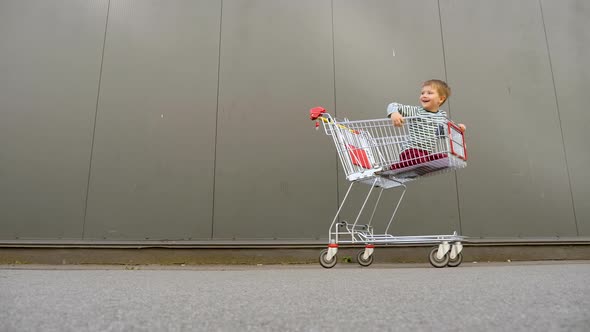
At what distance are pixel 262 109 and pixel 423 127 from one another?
181 cm

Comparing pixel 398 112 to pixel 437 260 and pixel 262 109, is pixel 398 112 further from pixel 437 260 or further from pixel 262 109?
pixel 262 109

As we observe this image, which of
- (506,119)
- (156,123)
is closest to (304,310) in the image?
(156,123)

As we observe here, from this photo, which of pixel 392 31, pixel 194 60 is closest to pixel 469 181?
Answer: pixel 392 31

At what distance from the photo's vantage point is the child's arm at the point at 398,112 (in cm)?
286

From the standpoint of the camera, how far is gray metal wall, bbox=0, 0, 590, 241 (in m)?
3.93

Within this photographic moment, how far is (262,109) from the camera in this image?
4.16 metres

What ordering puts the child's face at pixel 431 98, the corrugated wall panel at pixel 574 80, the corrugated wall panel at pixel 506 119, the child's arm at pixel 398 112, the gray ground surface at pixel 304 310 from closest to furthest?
1. the gray ground surface at pixel 304 310
2. the child's arm at pixel 398 112
3. the child's face at pixel 431 98
4. the corrugated wall panel at pixel 506 119
5. the corrugated wall panel at pixel 574 80

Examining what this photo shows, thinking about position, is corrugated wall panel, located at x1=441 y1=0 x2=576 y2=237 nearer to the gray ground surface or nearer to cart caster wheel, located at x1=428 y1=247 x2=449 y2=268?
cart caster wheel, located at x1=428 y1=247 x2=449 y2=268

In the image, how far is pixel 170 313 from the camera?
0.84 meters

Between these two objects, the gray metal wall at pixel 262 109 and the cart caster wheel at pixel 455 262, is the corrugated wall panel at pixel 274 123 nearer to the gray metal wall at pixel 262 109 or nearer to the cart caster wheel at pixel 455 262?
the gray metal wall at pixel 262 109

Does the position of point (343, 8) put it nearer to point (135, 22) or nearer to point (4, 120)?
point (135, 22)

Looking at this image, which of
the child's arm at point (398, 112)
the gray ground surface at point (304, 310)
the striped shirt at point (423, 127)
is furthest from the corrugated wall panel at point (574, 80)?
the gray ground surface at point (304, 310)

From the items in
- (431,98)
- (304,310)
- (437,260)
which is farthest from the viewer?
(431,98)

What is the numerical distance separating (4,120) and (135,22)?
173 cm
